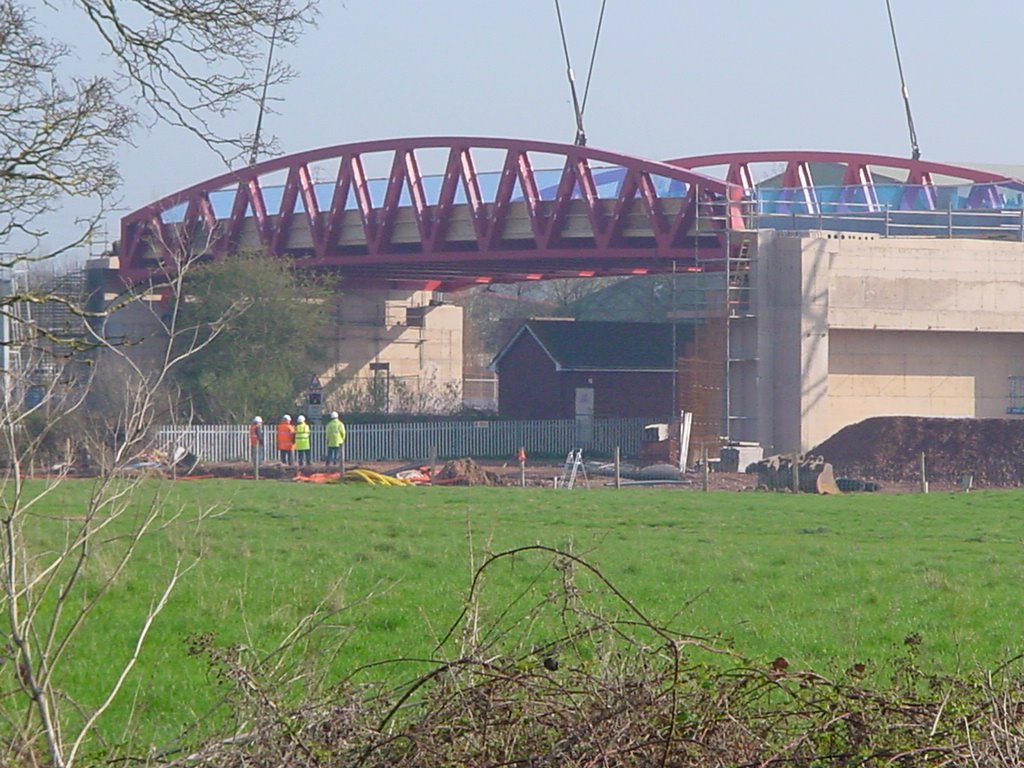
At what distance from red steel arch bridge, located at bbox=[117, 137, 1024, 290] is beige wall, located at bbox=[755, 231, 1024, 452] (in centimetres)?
199

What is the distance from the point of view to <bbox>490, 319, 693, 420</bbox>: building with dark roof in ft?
182

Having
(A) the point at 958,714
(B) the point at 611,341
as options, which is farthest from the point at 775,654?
(B) the point at 611,341

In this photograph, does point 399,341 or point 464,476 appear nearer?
point 464,476

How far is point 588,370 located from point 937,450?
55.4ft

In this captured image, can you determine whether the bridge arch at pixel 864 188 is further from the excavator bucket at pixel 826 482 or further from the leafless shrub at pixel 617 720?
the leafless shrub at pixel 617 720

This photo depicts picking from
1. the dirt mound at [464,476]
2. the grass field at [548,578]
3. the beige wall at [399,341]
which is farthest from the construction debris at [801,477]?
the beige wall at [399,341]

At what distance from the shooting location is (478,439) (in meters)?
52.3

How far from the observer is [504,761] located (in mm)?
4496

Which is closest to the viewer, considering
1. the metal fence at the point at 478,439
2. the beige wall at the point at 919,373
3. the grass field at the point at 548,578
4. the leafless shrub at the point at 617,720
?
the leafless shrub at the point at 617,720

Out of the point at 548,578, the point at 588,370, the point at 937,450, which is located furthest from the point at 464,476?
the point at 548,578

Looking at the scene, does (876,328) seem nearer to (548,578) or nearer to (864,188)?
(864,188)

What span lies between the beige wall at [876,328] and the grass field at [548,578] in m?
18.3

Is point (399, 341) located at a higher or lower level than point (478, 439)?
higher

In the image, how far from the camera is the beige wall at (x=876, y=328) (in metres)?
44.2
